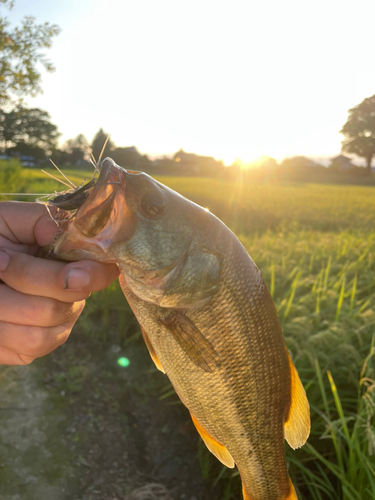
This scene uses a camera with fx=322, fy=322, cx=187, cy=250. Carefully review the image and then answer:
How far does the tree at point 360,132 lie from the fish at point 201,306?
61350 mm

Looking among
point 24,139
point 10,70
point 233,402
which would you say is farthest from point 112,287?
point 24,139

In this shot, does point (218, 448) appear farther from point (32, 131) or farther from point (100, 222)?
point (32, 131)

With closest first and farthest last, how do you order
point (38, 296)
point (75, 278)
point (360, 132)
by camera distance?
point (75, 278)
point (38, 296)
point (360, 132)

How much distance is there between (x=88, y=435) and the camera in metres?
3.44

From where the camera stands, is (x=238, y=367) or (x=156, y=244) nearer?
(x=156, y=244)

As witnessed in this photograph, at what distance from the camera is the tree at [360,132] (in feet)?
176

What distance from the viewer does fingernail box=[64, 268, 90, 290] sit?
1.40 meters

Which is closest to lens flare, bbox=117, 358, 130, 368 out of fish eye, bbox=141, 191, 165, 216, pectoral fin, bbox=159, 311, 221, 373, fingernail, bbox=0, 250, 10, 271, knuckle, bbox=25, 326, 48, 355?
knuckle, bbox=25, 326, 48, 355

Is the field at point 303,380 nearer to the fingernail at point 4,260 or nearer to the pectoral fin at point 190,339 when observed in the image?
the pectoral fin at point 190,339

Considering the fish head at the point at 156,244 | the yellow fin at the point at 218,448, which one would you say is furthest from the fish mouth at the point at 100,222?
the yellow fin at the point at 218,448

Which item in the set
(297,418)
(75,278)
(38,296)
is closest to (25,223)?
(38,296)

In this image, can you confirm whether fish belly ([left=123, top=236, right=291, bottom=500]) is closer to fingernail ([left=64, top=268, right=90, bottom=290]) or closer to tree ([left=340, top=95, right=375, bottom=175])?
fingernail ([left=64, top=268, right=90, bottom=290])

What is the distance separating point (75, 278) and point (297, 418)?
1402 millimetres

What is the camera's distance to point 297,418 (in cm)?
177
